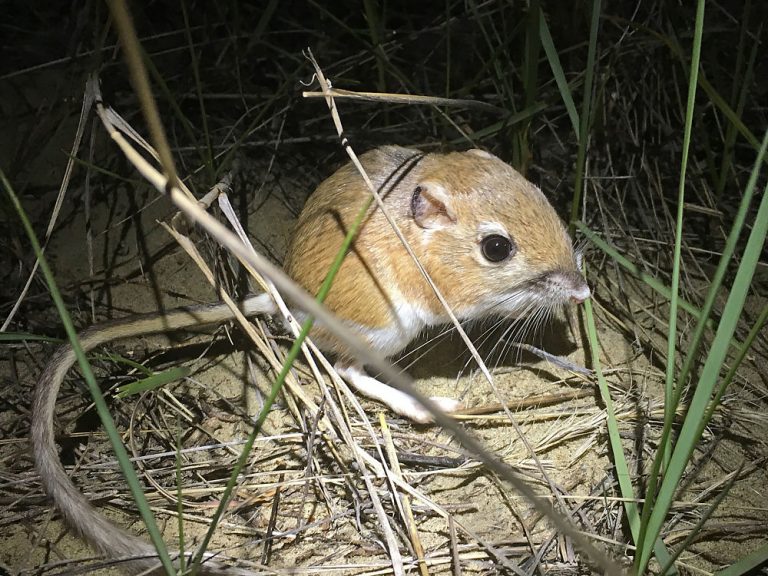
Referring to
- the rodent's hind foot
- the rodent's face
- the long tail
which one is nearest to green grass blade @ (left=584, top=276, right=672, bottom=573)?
the rodent's face

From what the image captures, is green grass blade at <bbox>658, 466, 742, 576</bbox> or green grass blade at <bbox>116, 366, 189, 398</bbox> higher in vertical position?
green grass blade at <bbox>116, 366, 189, 398</bbox>

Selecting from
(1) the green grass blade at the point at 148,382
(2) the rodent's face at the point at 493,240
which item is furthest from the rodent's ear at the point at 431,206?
(1) the green grass blade at the point at 148,382

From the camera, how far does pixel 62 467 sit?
2299 millimetres

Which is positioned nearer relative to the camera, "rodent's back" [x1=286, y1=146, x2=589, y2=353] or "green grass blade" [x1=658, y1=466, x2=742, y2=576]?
"green grass blade" [x1=658, y1=466, x2=742, y2=576]

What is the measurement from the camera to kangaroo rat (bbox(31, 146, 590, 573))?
2.65 metres

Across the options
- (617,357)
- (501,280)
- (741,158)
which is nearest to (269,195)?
(501,280)

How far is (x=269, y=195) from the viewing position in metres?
3.50

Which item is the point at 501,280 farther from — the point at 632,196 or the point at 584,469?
the point at 632,196

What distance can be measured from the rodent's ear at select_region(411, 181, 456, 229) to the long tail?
34.3 inches

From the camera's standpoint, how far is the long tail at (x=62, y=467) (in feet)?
7.02

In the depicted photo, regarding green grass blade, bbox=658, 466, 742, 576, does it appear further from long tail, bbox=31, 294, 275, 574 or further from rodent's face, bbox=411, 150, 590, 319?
long tail, bbox=31, 294, 275, 574

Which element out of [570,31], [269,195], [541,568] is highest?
[570,31]

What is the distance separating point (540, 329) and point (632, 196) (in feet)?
2.80

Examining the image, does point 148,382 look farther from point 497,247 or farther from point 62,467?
point 497,247
